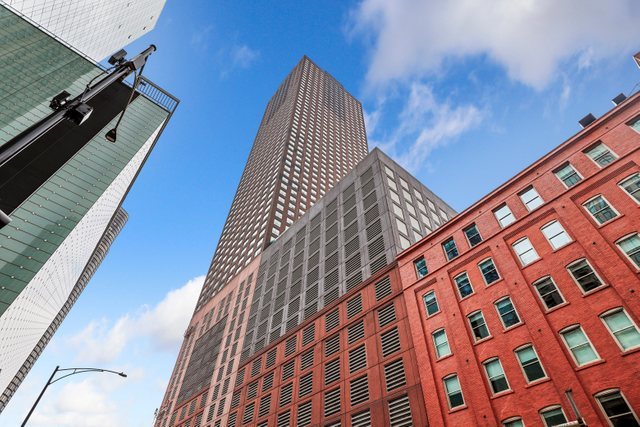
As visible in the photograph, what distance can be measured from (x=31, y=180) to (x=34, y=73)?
17.7m

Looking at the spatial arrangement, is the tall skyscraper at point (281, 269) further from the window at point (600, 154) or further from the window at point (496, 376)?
the window at point (600, 154)

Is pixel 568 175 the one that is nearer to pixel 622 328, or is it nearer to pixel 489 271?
pixel 489 271

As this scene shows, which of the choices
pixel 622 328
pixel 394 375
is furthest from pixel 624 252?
pixel 394 375

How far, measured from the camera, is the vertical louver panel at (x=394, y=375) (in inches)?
1064

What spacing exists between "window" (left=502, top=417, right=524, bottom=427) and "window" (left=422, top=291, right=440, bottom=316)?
8846 millimetres

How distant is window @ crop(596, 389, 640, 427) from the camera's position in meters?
16.1

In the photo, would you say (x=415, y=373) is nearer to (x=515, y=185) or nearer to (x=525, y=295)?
(x=525, y=295)

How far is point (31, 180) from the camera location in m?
46.3

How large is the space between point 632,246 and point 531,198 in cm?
762

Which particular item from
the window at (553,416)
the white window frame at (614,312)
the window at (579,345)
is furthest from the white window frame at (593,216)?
the window at (553,416)

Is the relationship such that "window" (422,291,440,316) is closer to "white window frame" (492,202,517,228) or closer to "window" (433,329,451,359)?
"window" (433,329,451,359)

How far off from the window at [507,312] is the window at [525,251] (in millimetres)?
2893

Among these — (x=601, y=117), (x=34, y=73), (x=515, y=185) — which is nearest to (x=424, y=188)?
(x=515, y=185)

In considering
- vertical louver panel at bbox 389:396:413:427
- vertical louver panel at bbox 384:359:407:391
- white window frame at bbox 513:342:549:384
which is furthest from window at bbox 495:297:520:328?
vertical louver panel at bbox 389:396:413:427
